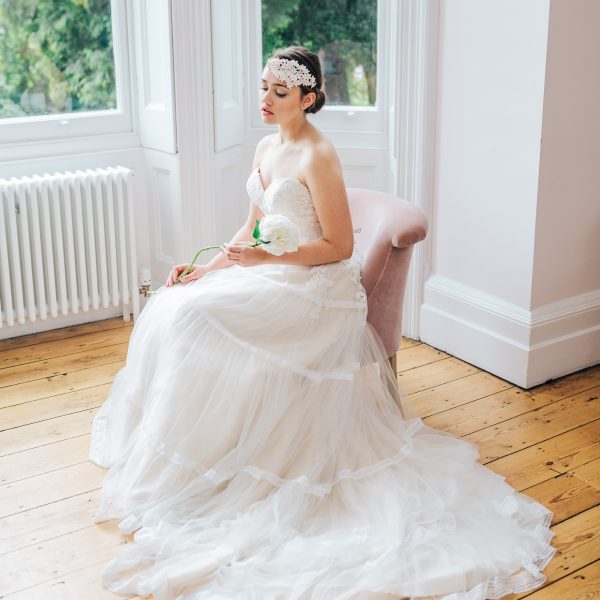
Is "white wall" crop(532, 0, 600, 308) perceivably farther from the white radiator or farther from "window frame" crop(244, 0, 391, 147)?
the white radiator

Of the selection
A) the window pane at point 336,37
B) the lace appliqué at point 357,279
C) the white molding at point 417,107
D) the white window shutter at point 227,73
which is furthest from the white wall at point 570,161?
the white window shutter at point 227,73

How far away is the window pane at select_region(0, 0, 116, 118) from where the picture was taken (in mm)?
4039

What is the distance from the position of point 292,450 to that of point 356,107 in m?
2.04

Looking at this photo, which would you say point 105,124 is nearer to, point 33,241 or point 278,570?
point 33,241

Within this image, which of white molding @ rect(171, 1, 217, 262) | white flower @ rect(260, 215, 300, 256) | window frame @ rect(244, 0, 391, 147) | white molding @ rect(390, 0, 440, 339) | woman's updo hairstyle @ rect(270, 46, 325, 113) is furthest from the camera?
window frame @ rect(244, 0, 391, 147)

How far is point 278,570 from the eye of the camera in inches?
94.8

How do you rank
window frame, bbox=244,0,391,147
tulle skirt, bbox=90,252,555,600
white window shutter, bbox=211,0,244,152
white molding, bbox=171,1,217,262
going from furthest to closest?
window frame, bbox=244,0,391,147 < white window shutter, bbox=211,0,244,152 < white molding, bbox=171,1,217,262 < tulle skirt, bbox=90,252,555,600

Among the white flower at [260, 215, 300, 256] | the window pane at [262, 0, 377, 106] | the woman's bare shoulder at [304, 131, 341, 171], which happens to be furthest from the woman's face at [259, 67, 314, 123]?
the window pane at [262, 0, 377, 106]

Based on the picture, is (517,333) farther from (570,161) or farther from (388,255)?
(388,255)

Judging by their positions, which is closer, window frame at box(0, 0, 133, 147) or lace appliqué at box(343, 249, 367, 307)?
lace appliqué at box(343, 249, 367, 307)

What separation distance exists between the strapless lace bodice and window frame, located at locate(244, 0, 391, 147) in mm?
1370

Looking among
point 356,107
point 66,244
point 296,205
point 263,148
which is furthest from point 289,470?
point 356,107

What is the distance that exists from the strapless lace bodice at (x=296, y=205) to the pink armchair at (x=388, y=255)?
0.70 ft

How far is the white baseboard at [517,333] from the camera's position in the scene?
11.8 feet
